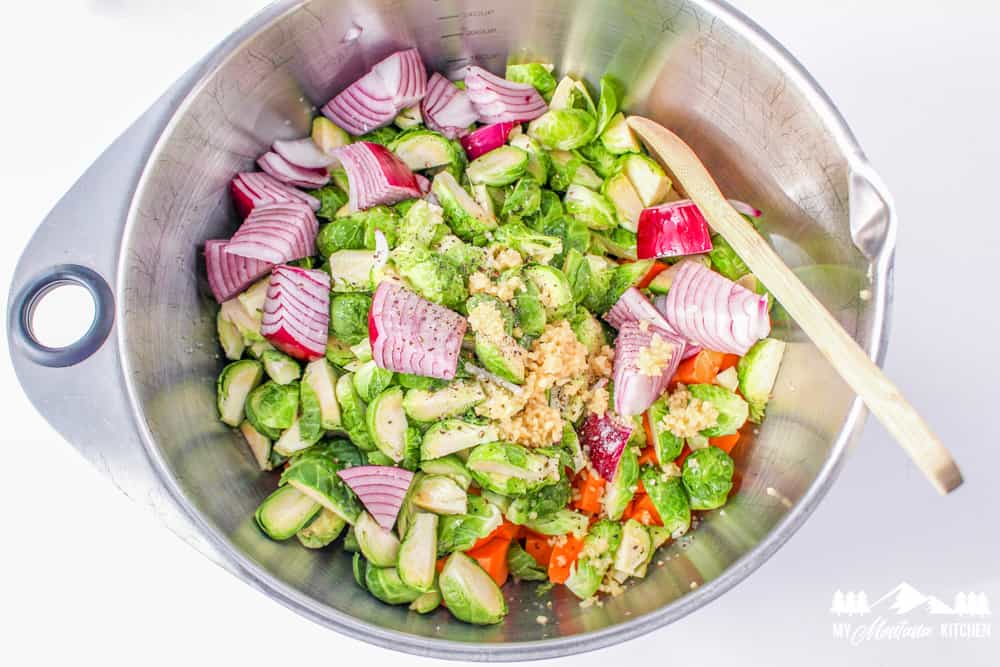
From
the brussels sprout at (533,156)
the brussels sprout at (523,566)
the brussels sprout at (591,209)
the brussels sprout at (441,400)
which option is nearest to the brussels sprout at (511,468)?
the brussels sprout at (441,400)

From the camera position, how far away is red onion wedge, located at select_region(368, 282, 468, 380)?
6.18ft

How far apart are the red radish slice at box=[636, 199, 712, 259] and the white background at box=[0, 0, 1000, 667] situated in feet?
2.78

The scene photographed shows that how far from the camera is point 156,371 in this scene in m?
1.82

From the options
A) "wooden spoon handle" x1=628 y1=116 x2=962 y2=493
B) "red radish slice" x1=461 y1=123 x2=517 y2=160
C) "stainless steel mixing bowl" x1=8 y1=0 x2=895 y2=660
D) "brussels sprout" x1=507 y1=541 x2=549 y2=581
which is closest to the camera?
"wooden spoon handle" x1=628 y1=116 x2=962 y2=493

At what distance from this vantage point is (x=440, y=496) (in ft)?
6.53

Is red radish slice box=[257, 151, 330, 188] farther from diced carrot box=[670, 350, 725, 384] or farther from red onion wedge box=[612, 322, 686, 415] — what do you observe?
diced carrot box=[670, 350, 725, 384]

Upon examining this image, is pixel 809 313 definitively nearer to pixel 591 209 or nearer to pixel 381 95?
pixel 591 209

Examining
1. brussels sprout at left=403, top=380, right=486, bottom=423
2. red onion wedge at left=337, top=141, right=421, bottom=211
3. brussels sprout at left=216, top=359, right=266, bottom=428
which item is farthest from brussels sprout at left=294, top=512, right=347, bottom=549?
red onion wedge at left=337, top=141, right=421, bottom=211

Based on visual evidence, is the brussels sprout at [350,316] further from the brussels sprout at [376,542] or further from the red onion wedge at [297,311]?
the brussels sprout at [376,542]

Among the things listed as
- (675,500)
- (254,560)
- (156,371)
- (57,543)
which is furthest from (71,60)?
(675,500)

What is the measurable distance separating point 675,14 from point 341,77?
37.4 inches

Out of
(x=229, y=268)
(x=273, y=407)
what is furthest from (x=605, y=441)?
(x=229, y=268)
